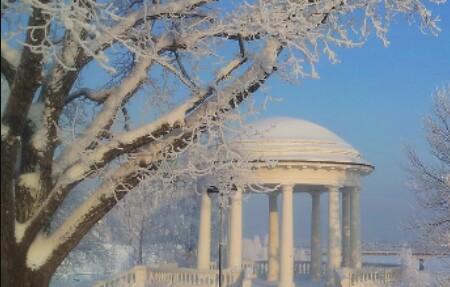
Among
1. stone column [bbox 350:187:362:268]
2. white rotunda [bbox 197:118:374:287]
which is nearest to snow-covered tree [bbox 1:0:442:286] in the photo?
white rotunda [bbox 197:118:374:287]

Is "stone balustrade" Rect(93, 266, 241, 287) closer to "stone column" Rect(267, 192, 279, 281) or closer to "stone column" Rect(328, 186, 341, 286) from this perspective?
"stone column" Rect(328, 186, 341, 286)

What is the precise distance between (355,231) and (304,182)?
365 cm

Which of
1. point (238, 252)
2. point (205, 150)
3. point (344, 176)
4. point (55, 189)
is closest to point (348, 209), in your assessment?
point (344, 176)

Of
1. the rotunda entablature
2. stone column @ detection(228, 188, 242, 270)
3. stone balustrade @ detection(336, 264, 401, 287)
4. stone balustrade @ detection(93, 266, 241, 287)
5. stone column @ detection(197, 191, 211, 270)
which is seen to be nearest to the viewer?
stone balustrade @ detection(336, 264, 401, 287)

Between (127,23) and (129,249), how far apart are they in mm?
36117

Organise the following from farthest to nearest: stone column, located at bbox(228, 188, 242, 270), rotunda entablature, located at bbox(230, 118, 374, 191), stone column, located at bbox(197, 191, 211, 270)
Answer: stone column, located at bbox(197, 191, 211, 270)
stone column, located at bbox(228, 188, 242, 270)
rotunda entablature, located at bbox(230, 118, 374, 191)

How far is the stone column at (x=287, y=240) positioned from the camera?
2659 cm

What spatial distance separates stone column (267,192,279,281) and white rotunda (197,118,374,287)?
11.3 ft

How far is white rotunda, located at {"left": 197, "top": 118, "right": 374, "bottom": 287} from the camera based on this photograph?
26594 mm

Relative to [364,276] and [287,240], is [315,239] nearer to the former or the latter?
[287,240]

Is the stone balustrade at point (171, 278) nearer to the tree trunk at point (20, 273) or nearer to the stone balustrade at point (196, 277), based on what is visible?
the stone balustrade at point (196, 277)

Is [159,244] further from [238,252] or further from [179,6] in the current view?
[179,6]

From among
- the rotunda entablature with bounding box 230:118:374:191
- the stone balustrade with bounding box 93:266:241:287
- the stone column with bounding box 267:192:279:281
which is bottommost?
the stone balustrade with bounding box 93:266:241:287

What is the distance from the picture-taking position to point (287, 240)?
27109 mm
